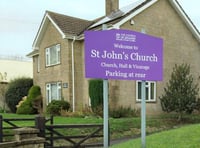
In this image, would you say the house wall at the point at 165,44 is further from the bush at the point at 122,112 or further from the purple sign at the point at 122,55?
the purple sign at the point at 122,55

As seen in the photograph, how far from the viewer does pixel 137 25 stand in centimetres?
2256

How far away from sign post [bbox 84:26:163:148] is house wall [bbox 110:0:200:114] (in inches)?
529

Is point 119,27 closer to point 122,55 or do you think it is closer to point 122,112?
point 122,112

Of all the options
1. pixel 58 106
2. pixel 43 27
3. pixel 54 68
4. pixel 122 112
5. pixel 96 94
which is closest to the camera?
pixel 122 112

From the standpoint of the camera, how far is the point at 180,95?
20.5 m

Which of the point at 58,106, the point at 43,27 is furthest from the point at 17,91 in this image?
the point at 58,106

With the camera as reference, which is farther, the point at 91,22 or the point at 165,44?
the point at 91,22

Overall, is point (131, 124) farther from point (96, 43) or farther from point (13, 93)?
point (13, 93)

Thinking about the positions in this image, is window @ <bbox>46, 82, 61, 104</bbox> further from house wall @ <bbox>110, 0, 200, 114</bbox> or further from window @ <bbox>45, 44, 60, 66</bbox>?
house wall @ <bbox>110, 0, 200, 114</bbox>

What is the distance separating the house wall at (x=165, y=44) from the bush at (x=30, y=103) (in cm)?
773

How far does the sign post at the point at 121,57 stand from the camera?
22.1 ft

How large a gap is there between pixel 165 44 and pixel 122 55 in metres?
17.4

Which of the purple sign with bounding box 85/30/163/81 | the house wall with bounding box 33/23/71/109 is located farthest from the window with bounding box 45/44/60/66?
the purple sign with bounding box 85/30/163/81

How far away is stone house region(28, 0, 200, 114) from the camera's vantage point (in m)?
22.1
